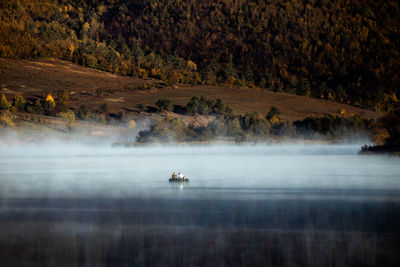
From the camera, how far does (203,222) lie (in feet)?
69.2

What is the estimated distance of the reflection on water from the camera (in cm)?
1622

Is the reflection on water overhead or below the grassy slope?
below

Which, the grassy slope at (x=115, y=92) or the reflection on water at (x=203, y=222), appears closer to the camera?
the reflection on water at (x=203, y=222)

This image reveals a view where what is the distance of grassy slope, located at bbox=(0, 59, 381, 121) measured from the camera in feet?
454

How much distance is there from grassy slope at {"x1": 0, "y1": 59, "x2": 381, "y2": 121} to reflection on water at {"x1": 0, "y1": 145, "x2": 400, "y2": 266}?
98.6 m

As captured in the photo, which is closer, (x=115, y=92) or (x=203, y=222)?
(x=203, y=222)

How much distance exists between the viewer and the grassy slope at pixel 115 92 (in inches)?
5443

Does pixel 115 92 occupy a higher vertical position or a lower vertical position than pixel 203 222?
higher

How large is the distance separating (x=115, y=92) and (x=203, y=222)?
13126 cm

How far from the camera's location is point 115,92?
494 ft

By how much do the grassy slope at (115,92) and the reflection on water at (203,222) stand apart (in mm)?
98647

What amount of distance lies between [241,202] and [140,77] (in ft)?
519

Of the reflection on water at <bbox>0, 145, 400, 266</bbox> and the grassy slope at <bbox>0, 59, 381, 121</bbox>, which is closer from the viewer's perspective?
the reflection on water at <bbox>0, 145, 400, 266</bbox>

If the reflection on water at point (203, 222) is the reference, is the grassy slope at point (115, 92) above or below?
above
